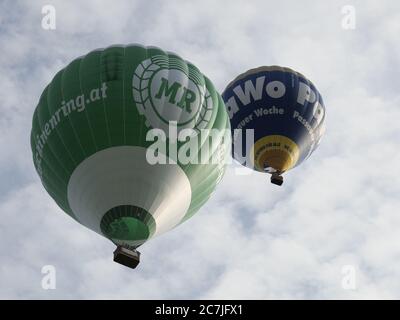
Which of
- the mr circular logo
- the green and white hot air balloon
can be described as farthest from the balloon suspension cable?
the mr circular logo

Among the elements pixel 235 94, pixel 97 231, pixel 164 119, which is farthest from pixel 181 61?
pixel 235 94

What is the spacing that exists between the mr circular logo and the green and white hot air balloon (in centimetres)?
2

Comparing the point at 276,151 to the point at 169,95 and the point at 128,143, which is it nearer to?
the point at 169,95

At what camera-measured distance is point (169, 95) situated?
14242 mm

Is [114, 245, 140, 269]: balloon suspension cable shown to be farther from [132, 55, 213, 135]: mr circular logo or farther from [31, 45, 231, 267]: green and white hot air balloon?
[132, 55, 213, 135]: mr circular logo

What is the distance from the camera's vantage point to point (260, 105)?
19.9 metres

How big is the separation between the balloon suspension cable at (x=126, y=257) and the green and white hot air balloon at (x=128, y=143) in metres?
0.02

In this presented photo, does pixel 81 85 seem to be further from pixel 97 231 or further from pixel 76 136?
pixel 97 231

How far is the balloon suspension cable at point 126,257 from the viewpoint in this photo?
13719 mm

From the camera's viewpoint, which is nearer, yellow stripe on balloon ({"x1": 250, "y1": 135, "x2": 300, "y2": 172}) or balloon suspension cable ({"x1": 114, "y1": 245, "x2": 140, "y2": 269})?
balloon suspension cable ({"x1": 114, "y1": 245, "x2": 140, "y2": 269})

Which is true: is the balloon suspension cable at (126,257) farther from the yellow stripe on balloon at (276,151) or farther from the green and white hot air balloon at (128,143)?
the yellow stripe on balloon at (276,151)

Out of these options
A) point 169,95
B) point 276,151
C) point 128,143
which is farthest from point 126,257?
point 276,151

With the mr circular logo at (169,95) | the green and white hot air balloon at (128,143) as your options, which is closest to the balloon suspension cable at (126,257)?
the green and white hot air balloon at (128,143)

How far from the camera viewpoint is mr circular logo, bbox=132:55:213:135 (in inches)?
553
